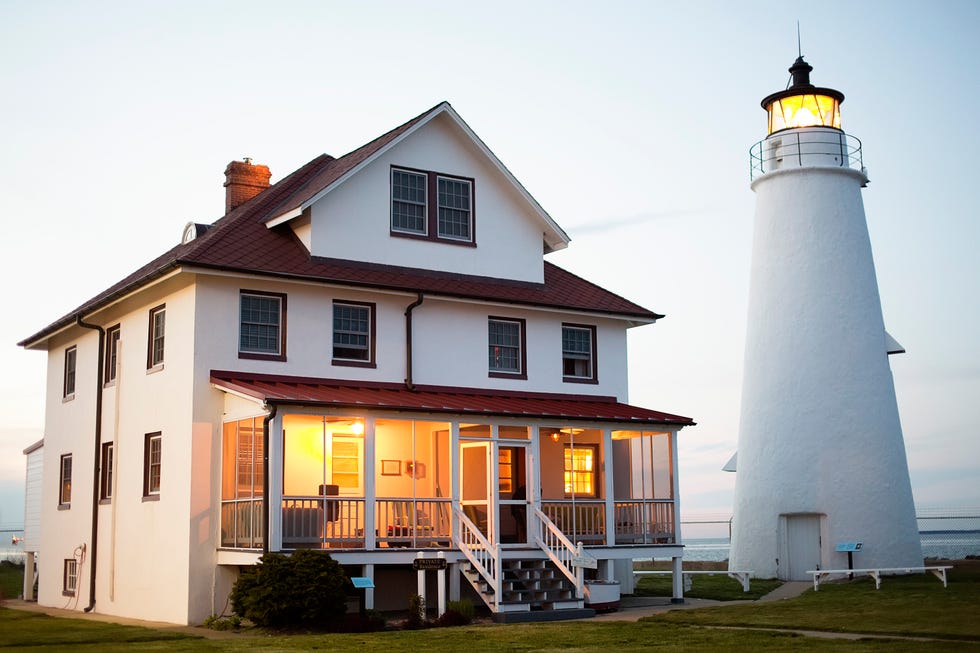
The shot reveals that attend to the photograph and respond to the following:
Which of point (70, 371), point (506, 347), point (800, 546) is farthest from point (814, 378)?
point (70, 371)

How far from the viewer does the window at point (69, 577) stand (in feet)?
88.1

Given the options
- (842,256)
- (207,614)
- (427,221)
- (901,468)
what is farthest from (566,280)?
(207,614)

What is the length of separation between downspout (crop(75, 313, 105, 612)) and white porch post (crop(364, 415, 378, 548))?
25.9 feet

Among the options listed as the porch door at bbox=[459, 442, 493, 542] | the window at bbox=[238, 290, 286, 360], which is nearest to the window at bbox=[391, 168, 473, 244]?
the window at bbox=[238, 290, 286, 360]

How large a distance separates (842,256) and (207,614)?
731 inches

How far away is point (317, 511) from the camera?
20.8 metres

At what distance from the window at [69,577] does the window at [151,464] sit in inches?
187

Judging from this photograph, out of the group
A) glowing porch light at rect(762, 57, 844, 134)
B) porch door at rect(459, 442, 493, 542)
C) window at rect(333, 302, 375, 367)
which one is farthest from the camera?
glowing porch light at rect(762, 57, 844, 134)

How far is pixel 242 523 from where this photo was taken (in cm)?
2098

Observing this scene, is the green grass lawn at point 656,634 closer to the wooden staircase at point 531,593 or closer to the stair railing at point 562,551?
the wooden staircase at point 531,593

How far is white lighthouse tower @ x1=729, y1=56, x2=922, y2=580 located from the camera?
29.4m

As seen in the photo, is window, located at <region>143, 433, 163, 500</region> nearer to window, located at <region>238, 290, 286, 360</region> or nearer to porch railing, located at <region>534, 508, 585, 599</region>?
window, located at <region>238, 290, 286, 360</region>

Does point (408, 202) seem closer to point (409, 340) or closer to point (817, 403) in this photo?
point (409, 340)

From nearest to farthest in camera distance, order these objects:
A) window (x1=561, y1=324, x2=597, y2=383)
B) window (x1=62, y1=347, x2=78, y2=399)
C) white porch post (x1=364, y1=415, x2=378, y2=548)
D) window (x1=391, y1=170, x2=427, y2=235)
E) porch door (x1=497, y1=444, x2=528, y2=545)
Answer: white porch post (x1=364, y1=415, x2=378, y2=548) < porch door (x1=497, y1=444, x2=528, y2=545) < window (x1=391, y1=170, x2=427, y2=235) < window (x1=561, y1=324, x2=597, y2=383) < window (x1=62, y1=347, x2=78, y2=399)
